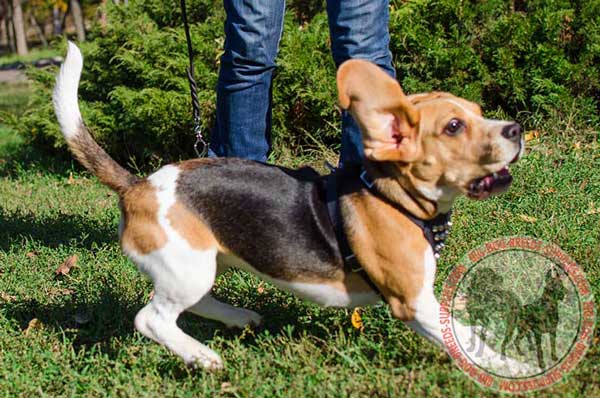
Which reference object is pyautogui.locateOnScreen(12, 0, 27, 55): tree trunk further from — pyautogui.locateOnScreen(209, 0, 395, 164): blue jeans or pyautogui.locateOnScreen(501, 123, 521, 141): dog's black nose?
pyautogui.locateOnScreen(501, 123, 521, 141): dog's black nose

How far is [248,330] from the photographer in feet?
11.9

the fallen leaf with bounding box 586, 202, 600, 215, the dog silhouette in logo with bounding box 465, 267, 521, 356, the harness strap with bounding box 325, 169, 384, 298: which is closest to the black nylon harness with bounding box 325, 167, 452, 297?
the harness strap with bounding box 325, 169, 384, 298

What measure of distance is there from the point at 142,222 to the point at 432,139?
1.22 m

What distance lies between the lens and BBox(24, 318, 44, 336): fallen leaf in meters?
3.91

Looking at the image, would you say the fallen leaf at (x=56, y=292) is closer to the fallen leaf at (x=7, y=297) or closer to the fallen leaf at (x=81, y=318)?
the fallen leaf at (x=7, y=297)

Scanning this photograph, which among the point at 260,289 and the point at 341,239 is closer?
the point at 341,239

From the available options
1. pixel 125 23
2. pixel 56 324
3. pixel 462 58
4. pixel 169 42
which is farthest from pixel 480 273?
pixel 125 23

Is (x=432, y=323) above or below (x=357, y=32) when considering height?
below

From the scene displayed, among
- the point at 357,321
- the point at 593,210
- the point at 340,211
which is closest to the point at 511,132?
the point at 340,211

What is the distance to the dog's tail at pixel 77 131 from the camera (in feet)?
11.6

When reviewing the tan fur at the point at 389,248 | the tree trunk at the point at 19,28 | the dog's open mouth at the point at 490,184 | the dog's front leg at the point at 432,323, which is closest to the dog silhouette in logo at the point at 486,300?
the dog's front leg at the point at 432,323

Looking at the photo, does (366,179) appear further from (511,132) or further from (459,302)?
(459,302)

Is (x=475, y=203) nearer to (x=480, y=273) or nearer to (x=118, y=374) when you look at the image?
(x=480, y=273)

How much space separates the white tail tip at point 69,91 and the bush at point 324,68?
2.88m
